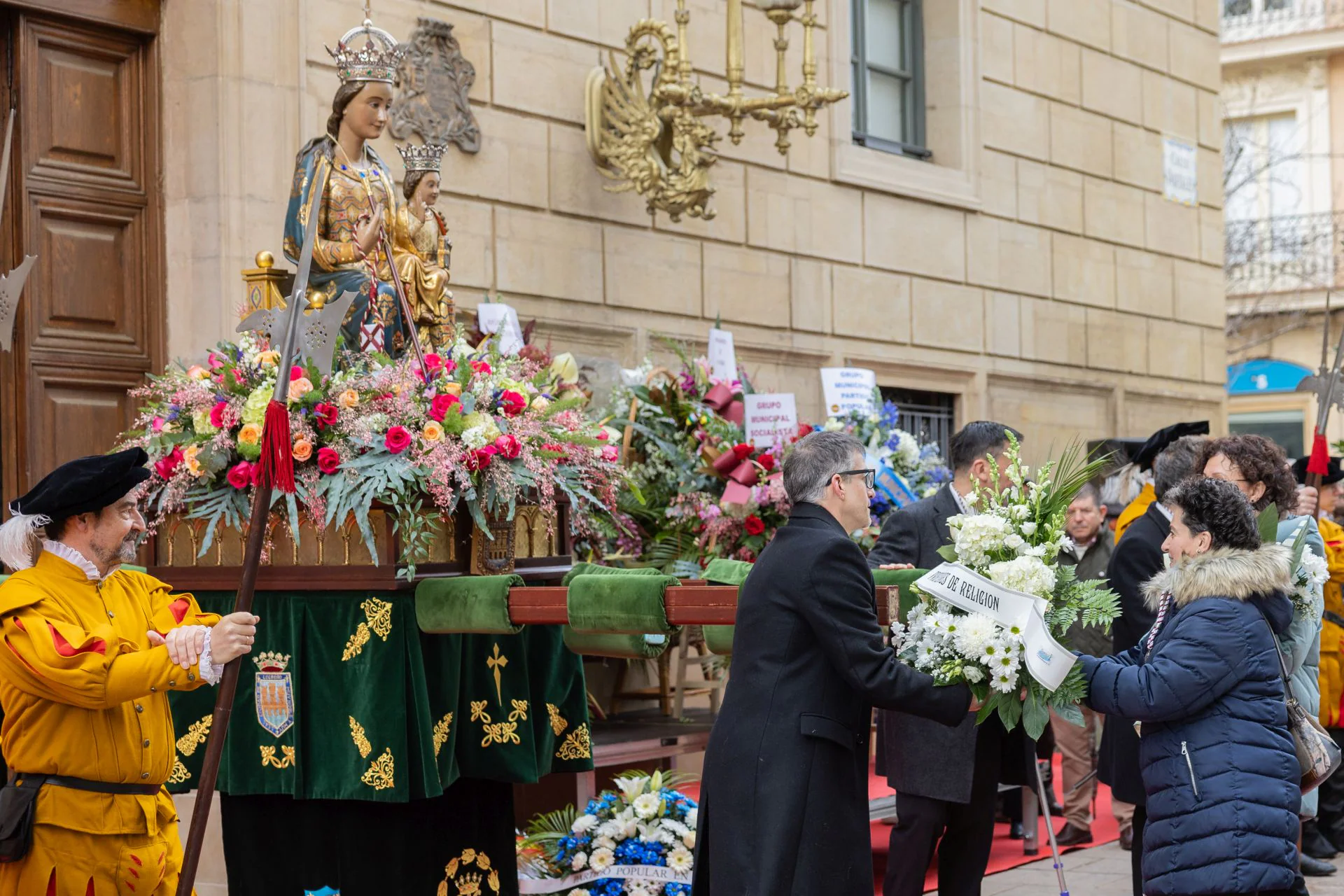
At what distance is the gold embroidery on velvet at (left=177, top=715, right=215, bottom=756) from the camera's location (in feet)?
19.6

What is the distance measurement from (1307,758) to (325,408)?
129 inches

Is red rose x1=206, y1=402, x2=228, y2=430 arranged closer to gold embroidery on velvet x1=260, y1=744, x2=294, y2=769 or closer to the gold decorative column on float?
gold embroidery on velvet x1=260, y1=744, x2=294, y2=769

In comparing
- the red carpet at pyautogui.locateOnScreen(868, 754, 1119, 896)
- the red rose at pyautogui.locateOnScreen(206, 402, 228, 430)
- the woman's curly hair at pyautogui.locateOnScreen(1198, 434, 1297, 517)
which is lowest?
the red carpet at pyautogui.locateOnScreen(868, 754, 1119, 896)

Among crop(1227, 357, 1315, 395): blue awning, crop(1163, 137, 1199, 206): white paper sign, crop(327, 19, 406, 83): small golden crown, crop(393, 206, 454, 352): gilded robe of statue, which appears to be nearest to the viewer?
crop(327, 19, 406, 83): small golden crown

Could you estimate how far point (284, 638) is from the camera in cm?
582

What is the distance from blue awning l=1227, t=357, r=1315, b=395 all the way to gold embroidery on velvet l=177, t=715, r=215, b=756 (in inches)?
965

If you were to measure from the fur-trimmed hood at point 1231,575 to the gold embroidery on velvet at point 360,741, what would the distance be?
2608 millimetres

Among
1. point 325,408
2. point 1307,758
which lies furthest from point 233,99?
point 1307,758

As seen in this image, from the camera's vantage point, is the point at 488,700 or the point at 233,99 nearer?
the point at 488,700

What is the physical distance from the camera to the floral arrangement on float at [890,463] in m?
9.20

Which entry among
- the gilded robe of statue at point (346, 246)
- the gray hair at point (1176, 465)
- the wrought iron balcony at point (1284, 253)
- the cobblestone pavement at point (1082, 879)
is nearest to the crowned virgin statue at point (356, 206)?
the gilded robe of statue at point (346, 246)

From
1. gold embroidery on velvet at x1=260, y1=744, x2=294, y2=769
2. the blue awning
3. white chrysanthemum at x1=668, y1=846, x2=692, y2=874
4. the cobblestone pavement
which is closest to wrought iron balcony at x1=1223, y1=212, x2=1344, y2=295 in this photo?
the blue awning

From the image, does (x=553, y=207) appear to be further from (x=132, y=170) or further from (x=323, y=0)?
(x=132, y=170)

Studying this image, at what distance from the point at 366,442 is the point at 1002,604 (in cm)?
217
